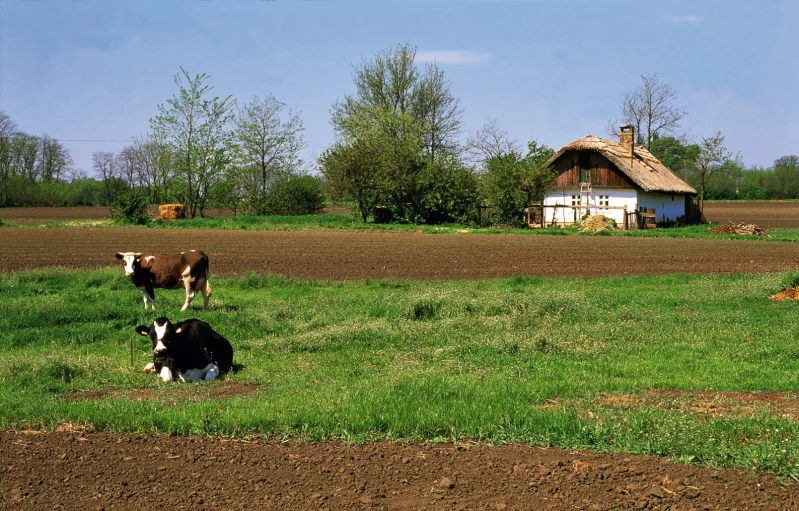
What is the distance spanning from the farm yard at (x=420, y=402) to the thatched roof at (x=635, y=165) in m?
40.1

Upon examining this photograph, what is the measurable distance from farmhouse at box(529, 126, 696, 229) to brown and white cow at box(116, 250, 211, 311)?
4275 centimetres

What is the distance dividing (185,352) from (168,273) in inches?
320

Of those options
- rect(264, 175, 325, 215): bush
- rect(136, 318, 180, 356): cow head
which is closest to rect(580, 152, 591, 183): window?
rect(264, 175, 325, 215): bush

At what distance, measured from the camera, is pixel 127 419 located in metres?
8.38

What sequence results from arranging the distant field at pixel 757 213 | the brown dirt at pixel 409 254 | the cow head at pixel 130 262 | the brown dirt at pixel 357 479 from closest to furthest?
the brown dirt at pixel 357 479 < the cow head at pixel 130 262 < the brown dirt at pixel 409 254 < the distant field at pixel 757 213

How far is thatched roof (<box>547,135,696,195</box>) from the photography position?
2391 inches

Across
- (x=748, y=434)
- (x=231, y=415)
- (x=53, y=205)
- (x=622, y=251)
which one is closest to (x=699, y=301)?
(x=748, y=434)

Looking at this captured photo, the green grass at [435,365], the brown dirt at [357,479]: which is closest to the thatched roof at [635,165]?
the green grass at [435,365]

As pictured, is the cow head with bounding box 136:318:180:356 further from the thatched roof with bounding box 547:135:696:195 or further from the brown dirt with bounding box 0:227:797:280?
the thatched roof with bounding box 547:135:696:195

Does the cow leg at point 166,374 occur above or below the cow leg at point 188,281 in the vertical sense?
below

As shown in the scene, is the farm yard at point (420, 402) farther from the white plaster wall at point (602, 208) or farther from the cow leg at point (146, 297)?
the white plaster wall at point (602, 208)

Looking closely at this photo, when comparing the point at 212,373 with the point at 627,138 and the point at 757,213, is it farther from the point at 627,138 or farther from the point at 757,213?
the point at 757,213

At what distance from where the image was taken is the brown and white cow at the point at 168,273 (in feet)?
61.7

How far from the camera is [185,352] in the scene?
11383 millimetres
